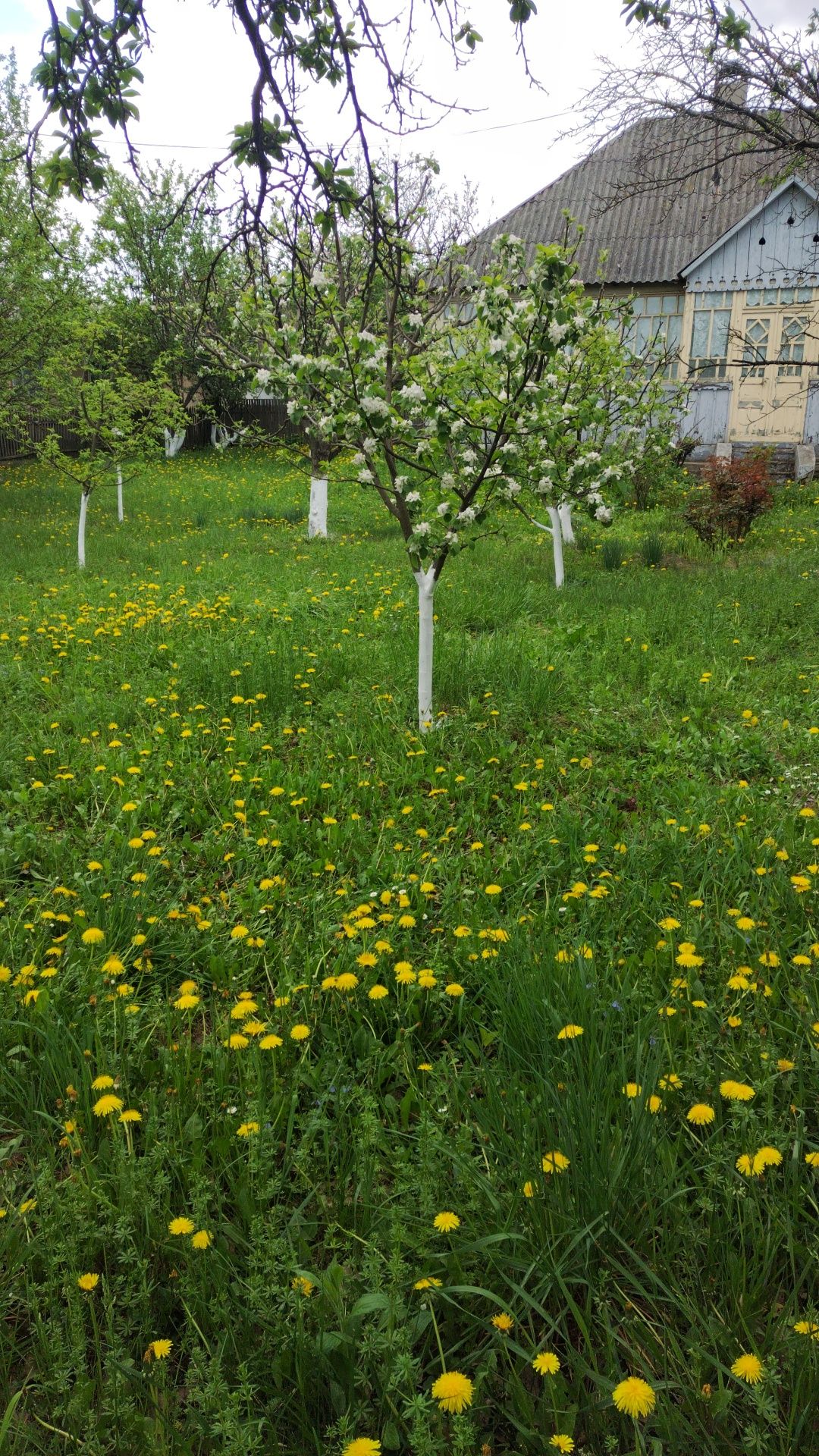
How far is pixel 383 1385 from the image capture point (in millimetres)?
1446

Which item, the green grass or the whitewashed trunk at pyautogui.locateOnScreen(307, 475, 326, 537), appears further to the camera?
the whitewashed trunk at pyautogui.locateOnScreen(307, 475, 326, 537)

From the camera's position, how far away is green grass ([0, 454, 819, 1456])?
58.0 inches

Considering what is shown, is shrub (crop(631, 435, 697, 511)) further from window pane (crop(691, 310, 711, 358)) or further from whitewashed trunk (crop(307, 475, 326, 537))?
whitewashed trunk (crop(307, 475, 326, 537))

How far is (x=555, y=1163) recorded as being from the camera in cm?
170

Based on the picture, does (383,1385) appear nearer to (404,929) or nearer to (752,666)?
(404,929)

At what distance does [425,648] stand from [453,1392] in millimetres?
3835

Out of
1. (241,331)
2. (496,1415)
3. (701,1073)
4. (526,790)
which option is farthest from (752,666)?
(241,331)

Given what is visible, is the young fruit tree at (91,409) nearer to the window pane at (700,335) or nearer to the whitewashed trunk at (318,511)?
the whitewashed trunk at (318,511)

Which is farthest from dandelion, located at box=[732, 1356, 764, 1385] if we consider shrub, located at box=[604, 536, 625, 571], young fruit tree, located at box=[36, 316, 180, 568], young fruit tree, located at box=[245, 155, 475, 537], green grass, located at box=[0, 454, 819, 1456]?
young fruit tree, located at box=[36, 316, 180, 568]

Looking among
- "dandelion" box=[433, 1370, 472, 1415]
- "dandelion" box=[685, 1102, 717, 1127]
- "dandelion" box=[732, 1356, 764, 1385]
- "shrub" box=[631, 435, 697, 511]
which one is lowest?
"dandelion" box=[433, 1370, 472, 1415]

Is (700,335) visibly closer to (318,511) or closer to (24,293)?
(318,511)

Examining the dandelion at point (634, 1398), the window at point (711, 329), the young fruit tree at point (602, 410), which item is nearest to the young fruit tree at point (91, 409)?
the young fruit tree at point (602, 410)

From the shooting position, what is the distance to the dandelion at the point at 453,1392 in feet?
4.27

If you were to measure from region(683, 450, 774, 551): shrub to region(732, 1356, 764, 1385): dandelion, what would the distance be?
10680mm
